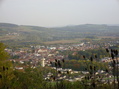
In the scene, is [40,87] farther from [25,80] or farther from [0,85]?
[0,85]

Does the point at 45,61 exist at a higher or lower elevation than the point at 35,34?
lower

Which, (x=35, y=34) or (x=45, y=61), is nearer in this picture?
(x=45, y=61)

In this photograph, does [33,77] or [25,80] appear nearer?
[25,80]

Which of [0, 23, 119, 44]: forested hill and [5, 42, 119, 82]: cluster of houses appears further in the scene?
[0, 23, 119, 44]: forested hill

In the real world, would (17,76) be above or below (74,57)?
above

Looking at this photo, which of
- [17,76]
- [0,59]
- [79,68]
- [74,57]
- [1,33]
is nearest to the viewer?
[0,59]

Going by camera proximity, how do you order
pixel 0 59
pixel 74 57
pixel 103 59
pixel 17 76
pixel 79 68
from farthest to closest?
pixel 74 57 → pixel 79 68 → pixel 103 59 → pixel 17 76 → pixel 0 59

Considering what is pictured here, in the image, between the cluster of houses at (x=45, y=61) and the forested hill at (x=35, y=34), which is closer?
the cluster of houses at (x=45, y=61)

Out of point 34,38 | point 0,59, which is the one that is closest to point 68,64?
point 0,59

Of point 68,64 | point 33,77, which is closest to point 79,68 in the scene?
point 68,64
